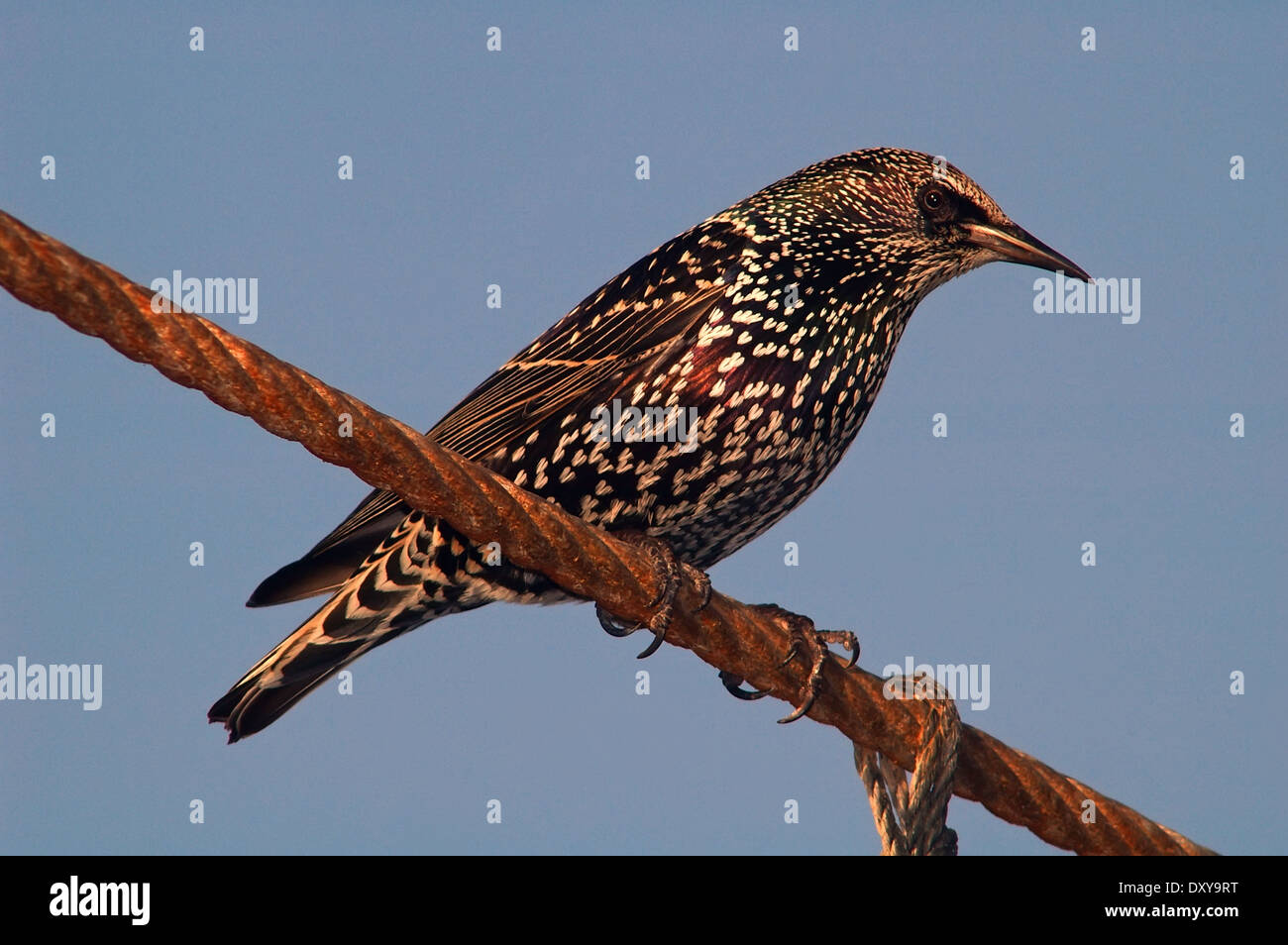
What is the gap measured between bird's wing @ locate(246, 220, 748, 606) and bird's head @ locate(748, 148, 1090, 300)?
1.00 ft

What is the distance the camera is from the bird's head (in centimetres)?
568

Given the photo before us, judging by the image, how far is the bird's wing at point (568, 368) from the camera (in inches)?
212

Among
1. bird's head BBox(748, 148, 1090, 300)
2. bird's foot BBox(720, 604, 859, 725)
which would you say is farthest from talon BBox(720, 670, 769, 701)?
bird's head BBox(748, 148, 1090, 300)

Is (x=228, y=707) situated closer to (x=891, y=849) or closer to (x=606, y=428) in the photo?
(x=606, y=428)

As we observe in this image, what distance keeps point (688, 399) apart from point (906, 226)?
116cm

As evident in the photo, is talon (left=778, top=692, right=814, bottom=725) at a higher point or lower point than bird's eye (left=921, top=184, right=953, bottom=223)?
lower

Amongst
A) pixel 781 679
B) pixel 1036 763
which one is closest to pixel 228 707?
pixel 781 679

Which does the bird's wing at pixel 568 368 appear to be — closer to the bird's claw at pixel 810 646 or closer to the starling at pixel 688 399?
the starling at pixel 688 399

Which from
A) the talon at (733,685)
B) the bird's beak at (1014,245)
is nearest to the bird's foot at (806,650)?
the talon at (733,685)

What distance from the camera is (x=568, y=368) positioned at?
18.1ft

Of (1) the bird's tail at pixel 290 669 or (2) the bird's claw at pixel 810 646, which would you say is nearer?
(2) the bird's claw at pixel 810 646

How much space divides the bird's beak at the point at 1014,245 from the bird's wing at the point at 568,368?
2.79 feet

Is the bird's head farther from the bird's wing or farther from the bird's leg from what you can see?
the bird's leg

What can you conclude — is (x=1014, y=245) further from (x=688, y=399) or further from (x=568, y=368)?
(x=568, y=368)
